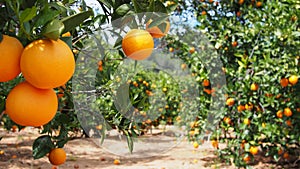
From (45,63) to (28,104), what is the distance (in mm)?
89

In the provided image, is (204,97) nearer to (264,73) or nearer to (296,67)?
(264,73)

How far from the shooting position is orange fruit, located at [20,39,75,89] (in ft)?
1.79

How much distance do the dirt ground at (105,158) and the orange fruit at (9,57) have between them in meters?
3.56

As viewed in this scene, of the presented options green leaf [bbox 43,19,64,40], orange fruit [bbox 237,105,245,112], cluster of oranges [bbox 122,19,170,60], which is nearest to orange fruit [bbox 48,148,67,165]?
cluster of oranges [bbox 122,19,170,60]

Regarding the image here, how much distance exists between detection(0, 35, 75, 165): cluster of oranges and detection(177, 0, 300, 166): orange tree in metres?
2.83

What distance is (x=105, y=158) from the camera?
511 cm

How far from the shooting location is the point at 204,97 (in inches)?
161

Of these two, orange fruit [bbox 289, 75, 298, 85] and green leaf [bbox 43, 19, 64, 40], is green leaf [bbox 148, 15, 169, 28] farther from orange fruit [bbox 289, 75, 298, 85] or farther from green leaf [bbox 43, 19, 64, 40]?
orange fruit [bbox 289, 75, 298, 85]

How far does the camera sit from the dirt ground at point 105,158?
4223 mm

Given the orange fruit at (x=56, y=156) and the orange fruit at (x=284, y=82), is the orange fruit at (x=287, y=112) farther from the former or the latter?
the orange fruit at (x=56, y=156)

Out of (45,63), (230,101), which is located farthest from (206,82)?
(45,63)

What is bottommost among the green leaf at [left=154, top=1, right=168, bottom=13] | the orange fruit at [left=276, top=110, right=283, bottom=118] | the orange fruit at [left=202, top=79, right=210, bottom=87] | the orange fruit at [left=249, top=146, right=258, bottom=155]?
the orange fruit at [left=249, top=146, right=258, bottom=155]

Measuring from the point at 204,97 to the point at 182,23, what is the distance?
1.19 metres

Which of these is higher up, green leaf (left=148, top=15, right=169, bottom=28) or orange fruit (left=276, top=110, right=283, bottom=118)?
green leaf (left=148, top=15, right=169, bottom=28)
